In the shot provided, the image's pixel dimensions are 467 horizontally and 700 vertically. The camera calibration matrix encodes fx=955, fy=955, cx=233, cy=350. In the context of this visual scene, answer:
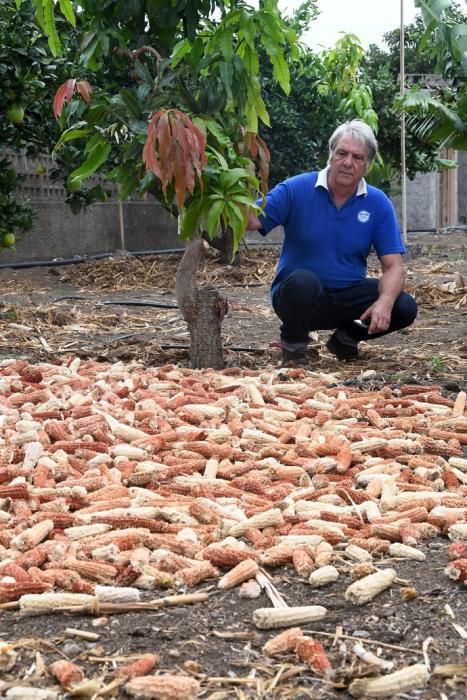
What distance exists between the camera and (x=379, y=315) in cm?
414

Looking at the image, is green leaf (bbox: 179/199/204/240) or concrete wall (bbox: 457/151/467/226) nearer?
green leaf (bbox: 179/199/204/240)

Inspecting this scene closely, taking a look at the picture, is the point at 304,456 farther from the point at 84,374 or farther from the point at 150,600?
the point at 84,374

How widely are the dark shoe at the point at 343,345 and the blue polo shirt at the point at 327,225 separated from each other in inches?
10.4

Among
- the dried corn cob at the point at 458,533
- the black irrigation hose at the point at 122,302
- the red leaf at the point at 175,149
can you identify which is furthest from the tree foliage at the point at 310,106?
the dried corn cob at the point at 458,533

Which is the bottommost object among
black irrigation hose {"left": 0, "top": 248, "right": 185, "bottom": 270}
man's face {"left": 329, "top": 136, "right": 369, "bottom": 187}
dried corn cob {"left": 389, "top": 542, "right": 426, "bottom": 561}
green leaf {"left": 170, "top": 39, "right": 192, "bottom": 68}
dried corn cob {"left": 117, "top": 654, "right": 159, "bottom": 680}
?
dried corn cob {"left": 389, "top": 542, "right": 426, "bottom": 561}

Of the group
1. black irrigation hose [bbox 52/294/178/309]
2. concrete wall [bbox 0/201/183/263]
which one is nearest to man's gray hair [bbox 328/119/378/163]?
black irrigation hose [bbox 52/294/178/309]

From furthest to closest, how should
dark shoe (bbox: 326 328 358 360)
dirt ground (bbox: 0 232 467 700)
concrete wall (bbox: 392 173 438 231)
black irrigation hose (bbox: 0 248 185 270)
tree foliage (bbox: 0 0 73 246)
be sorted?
concrete wall (bbox: 392 173 438 231)
black irrigation hose (bbox: 0 248 185 270)
tree foliage (bbox: 0 0 73 246)
dark shoe (bbox: 326 328 358 360)
dirt ground (bbox: 0 232 467 700)

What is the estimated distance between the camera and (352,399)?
3492 millimetres

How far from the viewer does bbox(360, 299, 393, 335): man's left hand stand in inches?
163

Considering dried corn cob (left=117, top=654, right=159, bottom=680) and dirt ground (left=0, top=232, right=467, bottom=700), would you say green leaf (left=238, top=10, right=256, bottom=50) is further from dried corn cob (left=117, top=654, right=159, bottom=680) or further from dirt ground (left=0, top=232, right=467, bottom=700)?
dried corn cob (left=117, top=654, right=159, bottom=680)

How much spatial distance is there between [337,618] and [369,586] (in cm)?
12

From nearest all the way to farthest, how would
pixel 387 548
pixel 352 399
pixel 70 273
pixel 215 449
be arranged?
pixel 387 548
pixel 215 449
pixel 352 399
pixel 70 273

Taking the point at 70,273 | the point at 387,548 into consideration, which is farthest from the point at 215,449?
the point at 70,273

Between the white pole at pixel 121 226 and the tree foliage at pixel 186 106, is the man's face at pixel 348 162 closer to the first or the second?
the tree foliage at pixel 186 106
